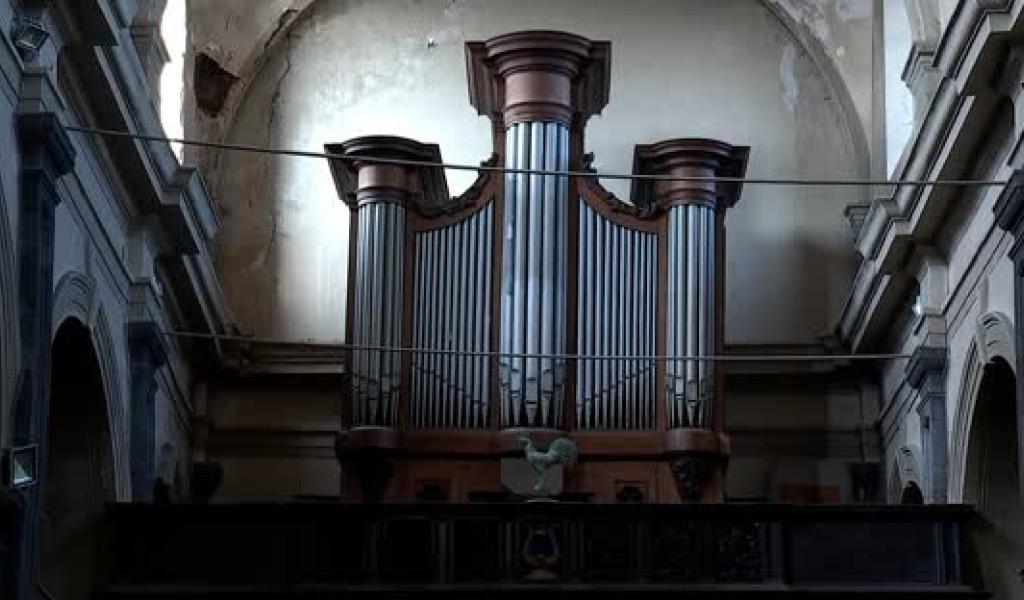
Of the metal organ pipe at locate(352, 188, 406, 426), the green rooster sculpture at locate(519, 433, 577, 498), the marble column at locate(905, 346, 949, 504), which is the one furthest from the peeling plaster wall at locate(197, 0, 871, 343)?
the green rooster sculpture at locate(519, 433, 577, 498)

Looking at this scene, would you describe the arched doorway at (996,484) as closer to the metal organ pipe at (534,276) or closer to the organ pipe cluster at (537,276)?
the organ pipe cluster at (537,276)

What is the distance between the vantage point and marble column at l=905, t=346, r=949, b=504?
16.6 meters

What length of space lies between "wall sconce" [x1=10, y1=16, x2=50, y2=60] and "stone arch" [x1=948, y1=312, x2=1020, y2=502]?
5924 millimetres

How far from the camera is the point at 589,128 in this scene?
835 inches

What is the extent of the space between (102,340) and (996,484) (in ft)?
19.8

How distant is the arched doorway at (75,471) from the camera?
15.3m

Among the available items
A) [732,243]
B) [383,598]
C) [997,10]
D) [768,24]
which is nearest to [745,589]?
[383,598]

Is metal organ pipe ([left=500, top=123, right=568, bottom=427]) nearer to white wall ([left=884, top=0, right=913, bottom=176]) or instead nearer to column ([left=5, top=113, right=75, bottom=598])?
white wall ([left=884, top=0, right=913, bottom=176])

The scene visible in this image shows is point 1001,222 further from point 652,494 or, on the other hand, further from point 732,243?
point 732,243

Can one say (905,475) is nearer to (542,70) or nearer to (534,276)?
(534,276)

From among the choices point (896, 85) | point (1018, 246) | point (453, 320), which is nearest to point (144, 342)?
point (453, 320)

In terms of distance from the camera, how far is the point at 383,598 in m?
15.3

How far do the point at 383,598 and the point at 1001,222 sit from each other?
4.67 meters

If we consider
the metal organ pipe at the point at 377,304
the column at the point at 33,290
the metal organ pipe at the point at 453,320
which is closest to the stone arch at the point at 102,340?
the column at the point at 33,290
